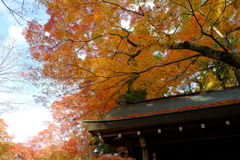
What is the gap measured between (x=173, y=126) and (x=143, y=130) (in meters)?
0.81

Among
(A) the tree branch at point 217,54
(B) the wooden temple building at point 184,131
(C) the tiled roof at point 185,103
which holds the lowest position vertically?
(B) the wooden temple building at point 184,131

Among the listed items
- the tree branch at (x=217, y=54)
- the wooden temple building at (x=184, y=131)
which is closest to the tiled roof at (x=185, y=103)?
the wooden temple building at (x=184, y=131)

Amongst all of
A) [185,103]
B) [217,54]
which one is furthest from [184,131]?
[217,54]

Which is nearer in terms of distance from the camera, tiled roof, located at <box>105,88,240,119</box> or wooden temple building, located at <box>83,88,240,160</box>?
wooden temple building, located at <box>83,88,240,160</box>

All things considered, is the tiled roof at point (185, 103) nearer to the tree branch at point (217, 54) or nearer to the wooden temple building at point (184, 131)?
the wooden temple building at point (184, 131)

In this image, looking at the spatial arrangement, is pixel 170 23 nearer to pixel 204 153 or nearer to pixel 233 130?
pixel 233 130

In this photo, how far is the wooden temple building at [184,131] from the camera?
3785 mm

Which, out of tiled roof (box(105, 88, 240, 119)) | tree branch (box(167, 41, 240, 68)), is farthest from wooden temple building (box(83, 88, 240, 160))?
tree branch (box(167, 41, 240, 68))

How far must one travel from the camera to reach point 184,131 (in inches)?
173

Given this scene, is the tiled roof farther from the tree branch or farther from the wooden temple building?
the tree branch

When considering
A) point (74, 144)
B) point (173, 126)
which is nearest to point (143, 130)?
point (173, 126)

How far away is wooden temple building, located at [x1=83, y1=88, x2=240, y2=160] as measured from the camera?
3785 millimetres

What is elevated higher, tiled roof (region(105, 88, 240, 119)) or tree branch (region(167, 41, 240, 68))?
tree branch (region(167, 41, 240, 68))

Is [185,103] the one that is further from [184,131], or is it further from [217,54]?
[217,54]
